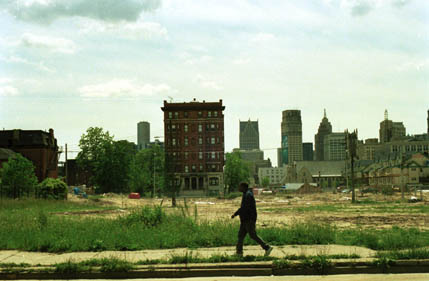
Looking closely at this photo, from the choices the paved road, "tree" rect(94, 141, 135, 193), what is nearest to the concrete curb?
the paved road

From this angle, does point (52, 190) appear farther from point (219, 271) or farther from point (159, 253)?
point (219, 271)

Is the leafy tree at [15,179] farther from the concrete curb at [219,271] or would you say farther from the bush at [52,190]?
the concrete curb at [219,271]

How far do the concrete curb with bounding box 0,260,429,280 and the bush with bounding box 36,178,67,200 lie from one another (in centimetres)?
4092

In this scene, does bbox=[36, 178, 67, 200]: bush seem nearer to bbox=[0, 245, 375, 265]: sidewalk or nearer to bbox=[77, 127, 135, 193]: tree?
bbox=[77, 127, 135, 193]: tree

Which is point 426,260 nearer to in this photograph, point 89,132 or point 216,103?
point 89,132

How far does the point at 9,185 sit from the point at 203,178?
58614 mm

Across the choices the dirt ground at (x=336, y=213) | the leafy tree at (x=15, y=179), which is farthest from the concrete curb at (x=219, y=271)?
the leafy tree at (x=15, y=179)

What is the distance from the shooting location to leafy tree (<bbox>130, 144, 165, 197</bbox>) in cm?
9512

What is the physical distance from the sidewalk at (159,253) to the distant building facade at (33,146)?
5759 cm

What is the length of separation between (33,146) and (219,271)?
208 feet

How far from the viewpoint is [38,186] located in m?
50.8

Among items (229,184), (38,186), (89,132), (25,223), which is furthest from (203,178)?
(25,223)

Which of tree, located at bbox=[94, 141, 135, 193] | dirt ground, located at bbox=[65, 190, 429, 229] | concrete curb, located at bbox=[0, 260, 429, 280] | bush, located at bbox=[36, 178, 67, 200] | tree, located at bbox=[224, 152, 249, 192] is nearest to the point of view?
concrete curb, located at bbox=[0, 260, 429, 280]

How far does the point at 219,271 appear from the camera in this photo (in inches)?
424
